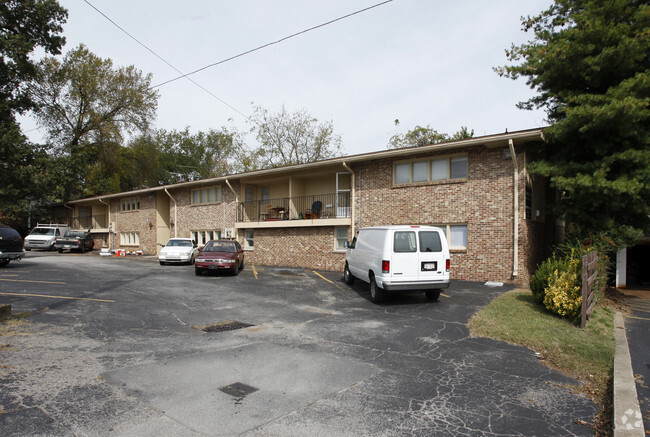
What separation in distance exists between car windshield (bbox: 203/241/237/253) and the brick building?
365 centimetres

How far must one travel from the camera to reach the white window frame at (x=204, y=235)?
25.2 metres

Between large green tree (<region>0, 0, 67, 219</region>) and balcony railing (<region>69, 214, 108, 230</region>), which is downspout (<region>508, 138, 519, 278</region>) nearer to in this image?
large green tree (<region>0, 0, 67, 219</region>)

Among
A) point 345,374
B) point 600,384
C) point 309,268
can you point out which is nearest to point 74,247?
point 309,268

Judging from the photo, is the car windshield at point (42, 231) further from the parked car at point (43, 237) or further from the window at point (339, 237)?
the window at point (339, 237)

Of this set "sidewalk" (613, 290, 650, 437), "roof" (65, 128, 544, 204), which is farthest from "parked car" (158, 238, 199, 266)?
"sidewalk" (613, 290, 650, 437)

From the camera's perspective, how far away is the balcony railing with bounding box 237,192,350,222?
19094 mm

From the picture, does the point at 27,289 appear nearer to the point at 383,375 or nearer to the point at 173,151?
the point at 383,375

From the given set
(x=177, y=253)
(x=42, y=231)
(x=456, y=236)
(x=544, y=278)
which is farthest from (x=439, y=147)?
(x=42, y=231)

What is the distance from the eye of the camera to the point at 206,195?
2611 centimetres

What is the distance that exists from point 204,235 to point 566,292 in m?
21.9

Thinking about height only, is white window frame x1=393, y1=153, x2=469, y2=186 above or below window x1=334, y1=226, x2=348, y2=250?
above

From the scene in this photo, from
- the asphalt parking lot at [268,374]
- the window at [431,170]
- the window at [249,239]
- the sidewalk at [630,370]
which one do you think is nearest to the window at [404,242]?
the asphalt parking lot at [268,374]

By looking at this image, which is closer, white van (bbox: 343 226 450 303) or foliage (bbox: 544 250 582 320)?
foliage (bbox: 544 250 582 320)

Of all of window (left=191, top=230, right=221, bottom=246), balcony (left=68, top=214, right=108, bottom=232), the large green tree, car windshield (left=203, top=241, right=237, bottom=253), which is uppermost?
the large green tree
